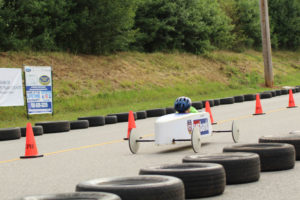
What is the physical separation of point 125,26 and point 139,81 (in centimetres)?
421

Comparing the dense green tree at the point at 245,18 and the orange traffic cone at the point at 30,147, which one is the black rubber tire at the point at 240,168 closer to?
the orange traffic cone at the point at 30,147

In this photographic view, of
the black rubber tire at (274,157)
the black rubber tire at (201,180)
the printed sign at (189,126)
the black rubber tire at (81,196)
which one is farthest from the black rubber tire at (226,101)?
the black rubber tire at (81,196)

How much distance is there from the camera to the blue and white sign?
80.0 feet

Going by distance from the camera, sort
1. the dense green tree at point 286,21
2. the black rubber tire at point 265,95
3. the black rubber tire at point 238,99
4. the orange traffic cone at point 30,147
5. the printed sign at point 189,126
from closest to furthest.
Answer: the printed sign at point 189,126 → the orange traffic cone at point 30,147 → the black rubber tire at point 238,99 → the black rubber tire at point 265,95 → the dense green tree at point 286,21

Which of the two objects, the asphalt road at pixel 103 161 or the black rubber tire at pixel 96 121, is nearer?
the asphalt road at pixel 103 161

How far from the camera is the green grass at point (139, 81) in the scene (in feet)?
93.5

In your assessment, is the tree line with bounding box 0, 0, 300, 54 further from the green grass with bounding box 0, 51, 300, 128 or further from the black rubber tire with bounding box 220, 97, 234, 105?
the black rubber tire with bounding box 220, 97, 234, 105

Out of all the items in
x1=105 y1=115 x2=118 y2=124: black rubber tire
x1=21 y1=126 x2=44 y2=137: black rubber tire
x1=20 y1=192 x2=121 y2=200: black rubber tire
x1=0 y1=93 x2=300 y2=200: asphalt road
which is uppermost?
x1=105 y1=115 x2=118 y2=124: black rubber tire

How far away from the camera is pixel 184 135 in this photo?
468 inches

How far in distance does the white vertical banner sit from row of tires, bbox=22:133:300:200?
1583cm

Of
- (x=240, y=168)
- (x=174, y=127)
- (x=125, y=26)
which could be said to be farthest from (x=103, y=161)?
(x=125, y=26)

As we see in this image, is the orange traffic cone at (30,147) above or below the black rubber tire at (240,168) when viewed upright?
above

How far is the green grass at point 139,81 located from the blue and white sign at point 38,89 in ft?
1.69

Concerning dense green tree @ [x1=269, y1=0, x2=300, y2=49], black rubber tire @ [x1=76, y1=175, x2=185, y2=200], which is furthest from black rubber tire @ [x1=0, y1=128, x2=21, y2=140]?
dense green tree @ [x1=269, y1=0, x2=300, y2=49]
